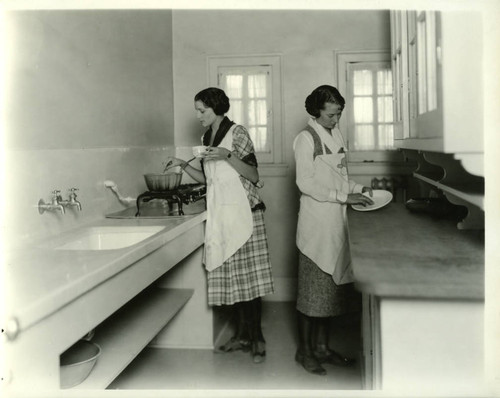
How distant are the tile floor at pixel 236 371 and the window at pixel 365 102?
69.8 inches

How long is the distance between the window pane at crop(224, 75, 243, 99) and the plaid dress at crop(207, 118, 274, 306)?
4.88ft

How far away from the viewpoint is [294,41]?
4973 millimetres

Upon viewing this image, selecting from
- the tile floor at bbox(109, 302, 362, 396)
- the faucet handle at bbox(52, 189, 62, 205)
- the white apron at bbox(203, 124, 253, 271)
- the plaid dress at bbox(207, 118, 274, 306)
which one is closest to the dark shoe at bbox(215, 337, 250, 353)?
the tile floor at bbox(109, 302, 362, 396)

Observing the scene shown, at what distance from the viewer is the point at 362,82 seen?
4930 millimetres

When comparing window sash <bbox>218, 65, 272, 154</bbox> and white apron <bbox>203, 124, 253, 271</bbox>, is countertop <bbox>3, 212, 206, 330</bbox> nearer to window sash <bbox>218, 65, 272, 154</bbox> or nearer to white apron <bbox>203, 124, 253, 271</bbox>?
white apron <bbox>203, 124, 253, 271</bbox>

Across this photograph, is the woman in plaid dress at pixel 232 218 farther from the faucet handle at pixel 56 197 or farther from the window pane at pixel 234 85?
the window pane at pixel 234 85

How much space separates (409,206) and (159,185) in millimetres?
1618

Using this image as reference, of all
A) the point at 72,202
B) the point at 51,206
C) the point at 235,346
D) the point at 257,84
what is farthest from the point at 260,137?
the point at 51,206

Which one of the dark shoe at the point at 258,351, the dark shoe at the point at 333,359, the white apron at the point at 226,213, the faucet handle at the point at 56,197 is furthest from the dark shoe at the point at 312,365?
the faucet handle at the point at 56,197

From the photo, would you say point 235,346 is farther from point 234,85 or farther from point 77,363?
point 234,85

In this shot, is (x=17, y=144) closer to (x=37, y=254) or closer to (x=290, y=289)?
(x=37, y=254)

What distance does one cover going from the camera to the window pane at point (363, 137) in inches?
195

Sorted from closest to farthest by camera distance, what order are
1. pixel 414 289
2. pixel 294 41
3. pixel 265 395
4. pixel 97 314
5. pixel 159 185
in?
pixel 414 289 → pixel 265 395 → pixel 97 314 → pixel 159 185 → pixel 294 41

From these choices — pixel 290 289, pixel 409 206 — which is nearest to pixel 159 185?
pixel 409 206
